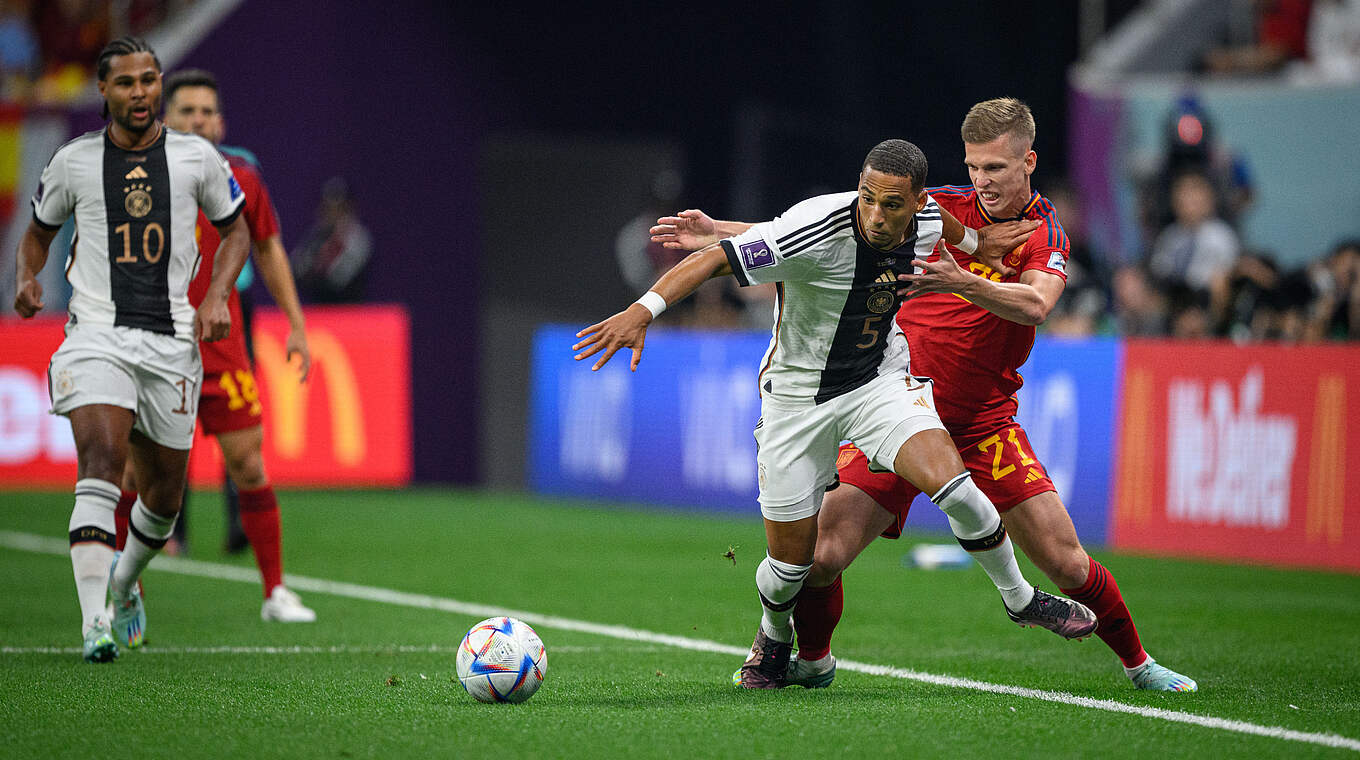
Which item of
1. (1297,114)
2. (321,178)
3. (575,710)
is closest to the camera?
(575,710)

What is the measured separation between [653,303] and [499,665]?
1.30 meters

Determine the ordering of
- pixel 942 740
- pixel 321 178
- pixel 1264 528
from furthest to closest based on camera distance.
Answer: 1. pixel 321 178
2. pixel 1264 528
3. pixel 942 740

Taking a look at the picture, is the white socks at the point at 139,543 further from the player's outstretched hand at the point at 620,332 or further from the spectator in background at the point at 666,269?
the spectator in background at the point at 666,269

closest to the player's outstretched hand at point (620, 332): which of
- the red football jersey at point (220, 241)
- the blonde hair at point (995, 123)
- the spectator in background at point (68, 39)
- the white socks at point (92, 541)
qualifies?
the blonde hair at point (995, 123)

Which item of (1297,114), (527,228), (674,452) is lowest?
(674,452)

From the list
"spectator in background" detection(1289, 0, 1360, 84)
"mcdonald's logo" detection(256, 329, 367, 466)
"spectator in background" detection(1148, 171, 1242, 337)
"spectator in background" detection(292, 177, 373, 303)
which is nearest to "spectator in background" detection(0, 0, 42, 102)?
"spectator in background" detection(292, 177, 373, 303)

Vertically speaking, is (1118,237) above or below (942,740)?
above

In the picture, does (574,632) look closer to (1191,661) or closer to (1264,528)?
(1191,661)

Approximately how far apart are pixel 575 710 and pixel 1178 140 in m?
10.9

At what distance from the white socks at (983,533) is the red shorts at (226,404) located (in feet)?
11.4

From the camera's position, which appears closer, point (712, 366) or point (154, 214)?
point (154, 214)

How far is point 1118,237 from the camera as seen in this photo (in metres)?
16.6

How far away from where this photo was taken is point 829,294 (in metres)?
5.54

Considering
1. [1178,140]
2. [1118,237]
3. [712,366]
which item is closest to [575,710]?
[712,366]
